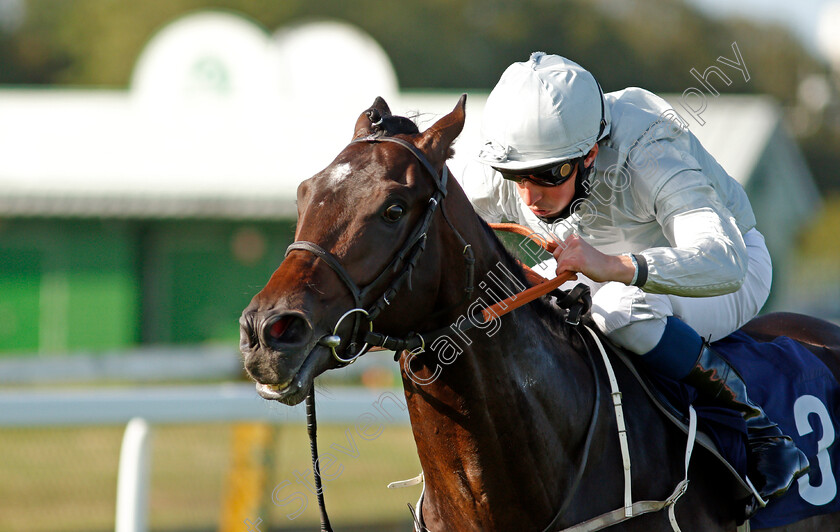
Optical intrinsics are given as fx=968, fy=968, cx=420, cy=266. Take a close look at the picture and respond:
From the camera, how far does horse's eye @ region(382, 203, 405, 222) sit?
2.38m

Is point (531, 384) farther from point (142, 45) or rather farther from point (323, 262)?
point (142, 45)

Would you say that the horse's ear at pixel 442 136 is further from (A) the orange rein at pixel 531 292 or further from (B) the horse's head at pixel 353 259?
(A) the orange rein at pixel 531 292

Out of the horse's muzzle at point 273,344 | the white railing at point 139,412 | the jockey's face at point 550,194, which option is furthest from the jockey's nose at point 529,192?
the white railing at point 139,412

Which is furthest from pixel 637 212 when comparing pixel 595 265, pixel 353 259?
pixel 353 259

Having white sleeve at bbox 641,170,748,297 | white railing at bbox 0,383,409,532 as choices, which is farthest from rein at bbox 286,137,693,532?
white railing at bbox 0,383,409,532

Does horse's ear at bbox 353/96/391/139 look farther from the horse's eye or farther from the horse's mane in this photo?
the horse's eye

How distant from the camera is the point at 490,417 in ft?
8.64

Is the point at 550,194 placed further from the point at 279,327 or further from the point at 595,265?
the point at 279,327

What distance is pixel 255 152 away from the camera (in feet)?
60.6

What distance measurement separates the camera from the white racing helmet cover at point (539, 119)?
274cm

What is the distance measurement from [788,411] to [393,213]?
1715 mm

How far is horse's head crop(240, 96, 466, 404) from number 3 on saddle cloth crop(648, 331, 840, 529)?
1.05m

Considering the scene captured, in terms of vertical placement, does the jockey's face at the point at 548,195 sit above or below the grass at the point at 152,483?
above

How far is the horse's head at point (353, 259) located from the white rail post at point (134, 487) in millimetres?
2461
